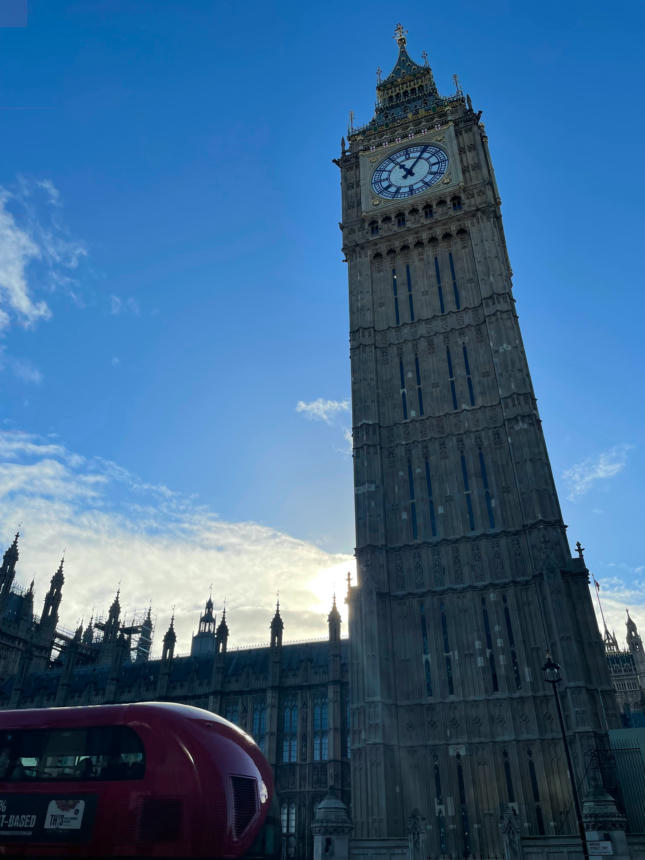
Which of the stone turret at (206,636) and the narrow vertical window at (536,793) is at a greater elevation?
the stone turret at (206,636)

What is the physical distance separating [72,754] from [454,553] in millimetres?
26854

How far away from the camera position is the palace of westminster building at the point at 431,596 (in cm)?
3117

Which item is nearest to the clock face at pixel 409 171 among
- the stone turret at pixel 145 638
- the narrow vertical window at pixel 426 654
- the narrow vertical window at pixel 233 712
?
the narrow vertical window at pixel 426 654

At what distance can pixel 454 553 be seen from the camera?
3712 centimetres

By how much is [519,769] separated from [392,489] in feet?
56.6

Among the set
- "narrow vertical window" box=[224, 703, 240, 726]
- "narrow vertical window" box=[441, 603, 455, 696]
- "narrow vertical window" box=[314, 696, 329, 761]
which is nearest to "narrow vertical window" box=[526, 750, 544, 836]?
"narrow vertical window" box=[441, 603, 455, 696]

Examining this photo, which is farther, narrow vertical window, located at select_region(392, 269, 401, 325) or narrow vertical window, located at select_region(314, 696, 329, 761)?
narrow vertical window, located at select_region(392, 269, 401, 325)

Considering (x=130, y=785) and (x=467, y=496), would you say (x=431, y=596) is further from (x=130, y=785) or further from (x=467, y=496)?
(x=130, y=785)

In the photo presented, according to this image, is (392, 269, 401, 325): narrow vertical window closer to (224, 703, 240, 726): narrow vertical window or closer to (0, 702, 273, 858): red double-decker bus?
(224, 703, 240, 726): narrow vertical window

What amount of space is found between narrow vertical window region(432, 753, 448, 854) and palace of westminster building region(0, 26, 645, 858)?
102mm

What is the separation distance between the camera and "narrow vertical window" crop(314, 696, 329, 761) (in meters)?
46.3

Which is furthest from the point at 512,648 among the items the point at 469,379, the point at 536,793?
the point at 469,379

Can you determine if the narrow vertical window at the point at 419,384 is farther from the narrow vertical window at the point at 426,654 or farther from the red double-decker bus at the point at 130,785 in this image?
the red double-decker bus at the point at 130,785

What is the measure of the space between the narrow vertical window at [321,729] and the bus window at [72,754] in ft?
119
